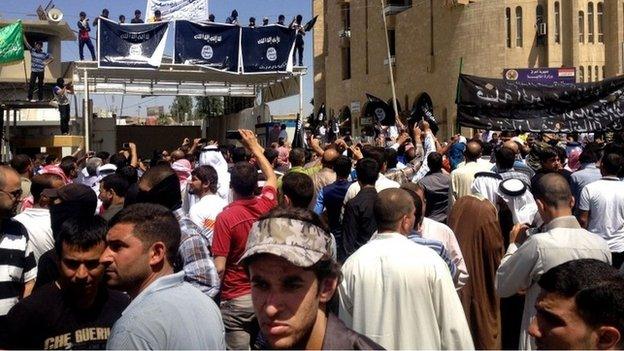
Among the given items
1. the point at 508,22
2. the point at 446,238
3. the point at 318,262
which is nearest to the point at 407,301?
the point at 446,238

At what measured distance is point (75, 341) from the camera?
10.3 feet

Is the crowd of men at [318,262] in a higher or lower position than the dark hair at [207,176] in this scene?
lower

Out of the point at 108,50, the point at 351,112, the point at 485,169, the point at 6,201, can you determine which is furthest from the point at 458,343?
the point at 351,112

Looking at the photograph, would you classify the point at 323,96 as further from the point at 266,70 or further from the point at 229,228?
the point at 229,228

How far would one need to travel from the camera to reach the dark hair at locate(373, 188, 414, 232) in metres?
4.07

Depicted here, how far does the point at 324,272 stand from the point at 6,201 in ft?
9.21

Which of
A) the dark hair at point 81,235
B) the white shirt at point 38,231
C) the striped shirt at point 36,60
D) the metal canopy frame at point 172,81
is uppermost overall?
the striped shirt at point 36,60

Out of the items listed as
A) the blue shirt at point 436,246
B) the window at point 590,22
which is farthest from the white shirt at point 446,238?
the window at point 590,22

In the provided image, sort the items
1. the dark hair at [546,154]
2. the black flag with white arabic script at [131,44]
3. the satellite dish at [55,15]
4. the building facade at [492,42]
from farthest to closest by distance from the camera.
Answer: the building facade at [492,42]
the satellite dish at [55,15]
the black flag with white arabic script at [131,44]
the dark hair at [546,154]

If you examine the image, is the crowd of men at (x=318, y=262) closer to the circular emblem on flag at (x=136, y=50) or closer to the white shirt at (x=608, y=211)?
the white shirt at (x=608, y=211)

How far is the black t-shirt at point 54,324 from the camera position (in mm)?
3102

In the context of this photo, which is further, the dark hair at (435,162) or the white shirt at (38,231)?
the dark hair at (435,162)

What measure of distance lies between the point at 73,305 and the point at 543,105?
9020 mm

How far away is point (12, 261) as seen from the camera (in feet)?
13.7
